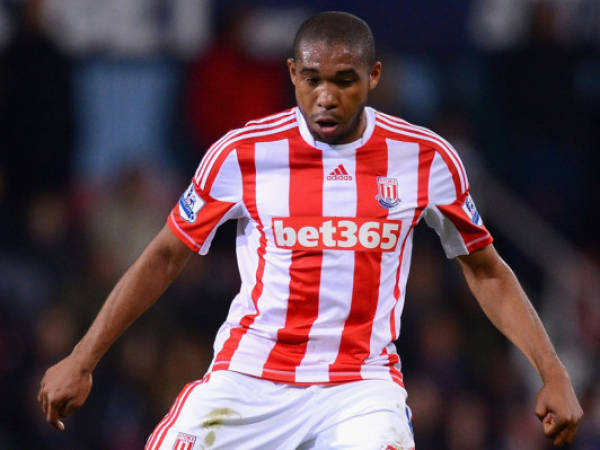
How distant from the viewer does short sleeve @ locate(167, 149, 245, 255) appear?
3857mm

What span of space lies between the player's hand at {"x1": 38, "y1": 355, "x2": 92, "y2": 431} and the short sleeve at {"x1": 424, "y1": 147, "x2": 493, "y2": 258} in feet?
3.97

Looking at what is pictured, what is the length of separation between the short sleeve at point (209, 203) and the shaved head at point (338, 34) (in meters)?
0.42

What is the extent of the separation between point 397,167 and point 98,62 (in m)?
4.52

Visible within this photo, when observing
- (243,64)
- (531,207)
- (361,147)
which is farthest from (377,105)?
(361,147)

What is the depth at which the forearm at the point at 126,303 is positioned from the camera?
12.5 ft

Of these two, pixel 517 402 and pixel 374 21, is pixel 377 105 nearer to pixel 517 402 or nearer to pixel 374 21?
pixel 374 21

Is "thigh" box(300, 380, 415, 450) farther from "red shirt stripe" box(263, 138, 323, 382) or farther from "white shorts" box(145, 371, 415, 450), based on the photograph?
"red shirt stripe" box(263, 138, 323, 382)

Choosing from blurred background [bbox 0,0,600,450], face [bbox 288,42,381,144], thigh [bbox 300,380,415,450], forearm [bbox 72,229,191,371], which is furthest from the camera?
blurred background [bbox 0,0,600,450]

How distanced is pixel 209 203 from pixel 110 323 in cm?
49

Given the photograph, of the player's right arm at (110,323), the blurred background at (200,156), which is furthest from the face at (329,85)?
the blurred background at (200,156)

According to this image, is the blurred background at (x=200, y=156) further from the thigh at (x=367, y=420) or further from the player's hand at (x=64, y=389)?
the thigh at (x=367, y=420)

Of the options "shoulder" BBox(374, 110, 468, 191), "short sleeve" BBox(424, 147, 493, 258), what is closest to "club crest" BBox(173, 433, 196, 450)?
"short sleeve" BBox(424, 147, 493, 258)

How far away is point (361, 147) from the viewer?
3.91 m

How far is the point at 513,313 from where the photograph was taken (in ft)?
12.8
